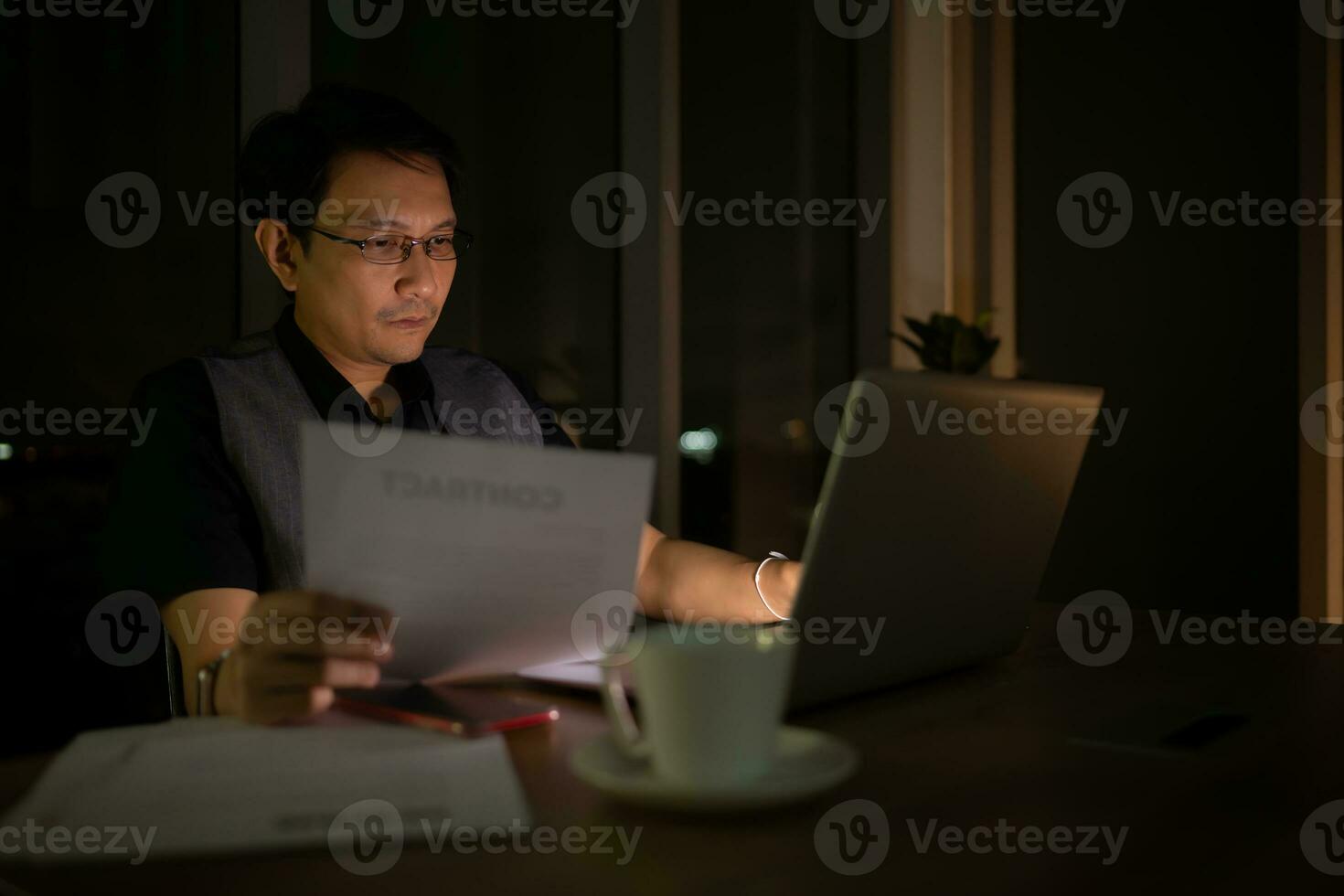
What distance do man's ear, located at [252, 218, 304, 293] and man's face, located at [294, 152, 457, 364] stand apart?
15 mm

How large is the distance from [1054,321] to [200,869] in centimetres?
394

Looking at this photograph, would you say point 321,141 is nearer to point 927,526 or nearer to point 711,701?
point 927,526

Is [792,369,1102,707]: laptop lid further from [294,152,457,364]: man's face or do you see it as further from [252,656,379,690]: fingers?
[294,152,457,364]: man's face

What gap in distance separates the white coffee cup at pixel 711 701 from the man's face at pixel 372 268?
97 cm

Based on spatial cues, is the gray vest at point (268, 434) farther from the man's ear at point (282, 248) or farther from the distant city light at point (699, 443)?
the distant city light at point (699, 443)

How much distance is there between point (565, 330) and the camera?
307 centimetres

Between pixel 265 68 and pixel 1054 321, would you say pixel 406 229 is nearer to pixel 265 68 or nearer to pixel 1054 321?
pixel 265 68

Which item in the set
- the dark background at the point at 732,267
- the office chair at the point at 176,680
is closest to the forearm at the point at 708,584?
the office chair at the point at 176,680

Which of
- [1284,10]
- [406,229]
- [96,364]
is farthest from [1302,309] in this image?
[96,364]

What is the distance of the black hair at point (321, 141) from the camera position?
152 centimetres

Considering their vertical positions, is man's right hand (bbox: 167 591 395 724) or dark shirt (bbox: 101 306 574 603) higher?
dark shirt (bbox: 101 306 574 603)

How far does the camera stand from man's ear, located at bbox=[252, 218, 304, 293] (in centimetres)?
156

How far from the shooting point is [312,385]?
1.51 meters

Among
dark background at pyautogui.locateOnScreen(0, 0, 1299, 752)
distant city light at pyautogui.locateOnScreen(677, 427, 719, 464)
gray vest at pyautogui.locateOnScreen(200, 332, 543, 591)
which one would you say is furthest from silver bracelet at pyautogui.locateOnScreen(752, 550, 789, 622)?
distant city light at pyautogui.locateOnScreen(677, 427, 719, 464)
